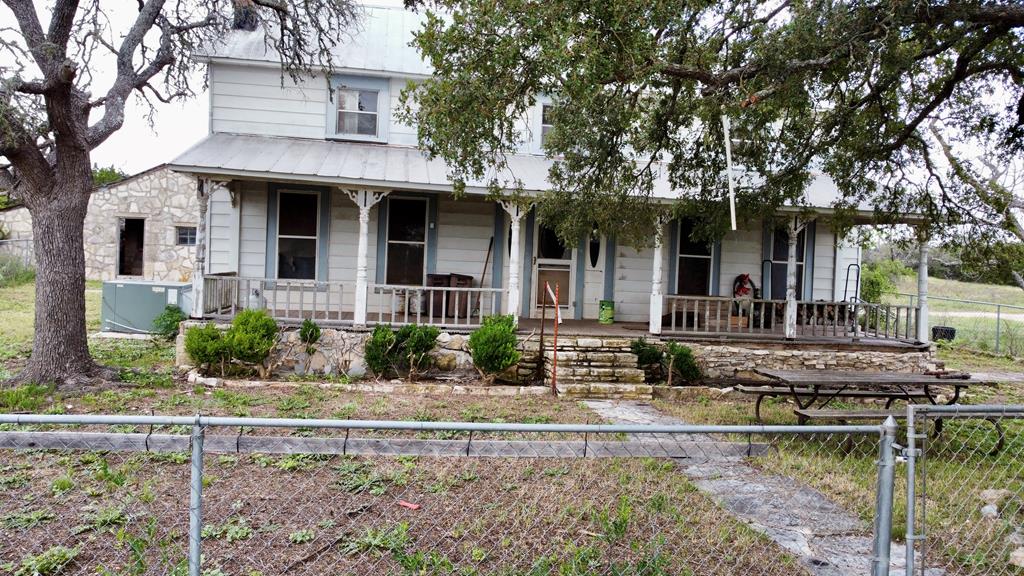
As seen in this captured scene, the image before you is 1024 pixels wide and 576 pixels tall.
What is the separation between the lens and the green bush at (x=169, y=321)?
45.9 ft

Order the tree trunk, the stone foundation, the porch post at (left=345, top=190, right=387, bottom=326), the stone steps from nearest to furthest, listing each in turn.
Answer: the tree trunk
the stone steps
the stone foundation
the porch post at (left=345, top=190, right=387, bottom=326)

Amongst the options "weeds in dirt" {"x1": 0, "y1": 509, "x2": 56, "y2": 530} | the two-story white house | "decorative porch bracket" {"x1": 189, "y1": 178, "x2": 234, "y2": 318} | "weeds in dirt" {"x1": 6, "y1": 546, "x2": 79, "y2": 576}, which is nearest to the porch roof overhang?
the two-story white house

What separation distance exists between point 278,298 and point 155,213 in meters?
10.1

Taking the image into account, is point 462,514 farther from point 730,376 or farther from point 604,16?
point 730,376

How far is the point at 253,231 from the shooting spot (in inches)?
496

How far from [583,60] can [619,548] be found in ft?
12.6

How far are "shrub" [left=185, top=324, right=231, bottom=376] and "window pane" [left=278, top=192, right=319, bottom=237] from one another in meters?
2.89

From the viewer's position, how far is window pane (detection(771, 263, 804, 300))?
14.1 metres

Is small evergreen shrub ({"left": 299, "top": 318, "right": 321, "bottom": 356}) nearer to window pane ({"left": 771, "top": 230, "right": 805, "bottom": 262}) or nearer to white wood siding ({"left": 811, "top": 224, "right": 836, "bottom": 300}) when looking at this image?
window pane ({"left": 771, "top": 230, "right": 805, "bottom": 262})

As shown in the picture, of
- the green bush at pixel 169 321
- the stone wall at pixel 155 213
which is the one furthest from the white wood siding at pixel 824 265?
the stone wall at pixel 155 213

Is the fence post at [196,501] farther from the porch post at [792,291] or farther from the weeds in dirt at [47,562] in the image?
the porch post at [792,291]

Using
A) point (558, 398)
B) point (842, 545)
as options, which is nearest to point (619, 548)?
point (842, 545)

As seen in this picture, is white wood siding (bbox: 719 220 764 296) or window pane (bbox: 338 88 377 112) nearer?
window pane (bbox: 338 88 377 112)

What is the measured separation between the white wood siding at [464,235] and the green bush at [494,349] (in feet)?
8.39
